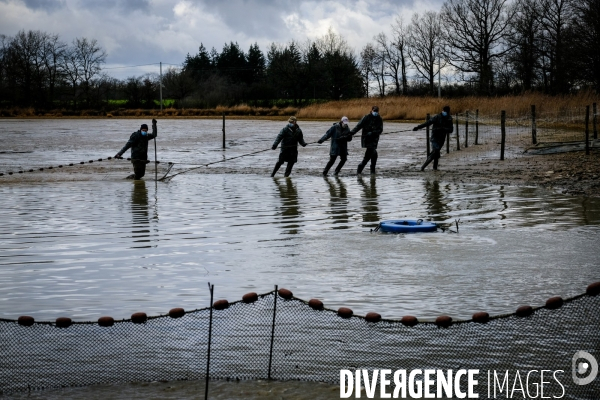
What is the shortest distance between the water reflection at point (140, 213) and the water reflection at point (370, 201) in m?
3.63

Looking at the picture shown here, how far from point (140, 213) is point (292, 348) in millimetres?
9931

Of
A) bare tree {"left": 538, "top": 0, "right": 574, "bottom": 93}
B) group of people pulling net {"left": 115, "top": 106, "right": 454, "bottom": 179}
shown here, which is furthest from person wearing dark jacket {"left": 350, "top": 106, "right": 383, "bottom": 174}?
bare tree {"left": 538, "top": 0, "right": 574, "bottom": 93}

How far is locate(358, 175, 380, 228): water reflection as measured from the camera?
50.5ft

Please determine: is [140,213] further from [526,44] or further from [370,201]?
[526,44]

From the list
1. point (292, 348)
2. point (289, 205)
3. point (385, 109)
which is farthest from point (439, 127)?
point (385, 109)

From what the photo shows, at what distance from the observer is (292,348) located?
7.54 m

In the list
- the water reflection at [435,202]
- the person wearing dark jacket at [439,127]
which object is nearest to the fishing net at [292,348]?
the water reflection at [435,202]

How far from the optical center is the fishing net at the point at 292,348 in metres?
6.84

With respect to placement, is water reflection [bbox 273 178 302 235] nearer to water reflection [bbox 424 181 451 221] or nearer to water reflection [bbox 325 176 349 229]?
water reflection [bbox 325 176 349 229]

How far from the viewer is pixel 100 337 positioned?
304 inches

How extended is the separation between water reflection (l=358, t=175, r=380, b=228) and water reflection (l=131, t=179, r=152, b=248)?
363cm

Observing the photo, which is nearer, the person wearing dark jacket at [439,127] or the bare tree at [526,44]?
the person wearing dark jacket at [439,127]

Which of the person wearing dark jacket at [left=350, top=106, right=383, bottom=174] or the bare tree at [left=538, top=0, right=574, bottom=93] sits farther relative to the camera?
the bare tree at [left=538, top=0, right=574, bottom=93]

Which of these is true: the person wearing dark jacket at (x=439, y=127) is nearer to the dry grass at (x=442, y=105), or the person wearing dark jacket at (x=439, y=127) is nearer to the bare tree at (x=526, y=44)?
the dry grass at (x=442, y=105)
